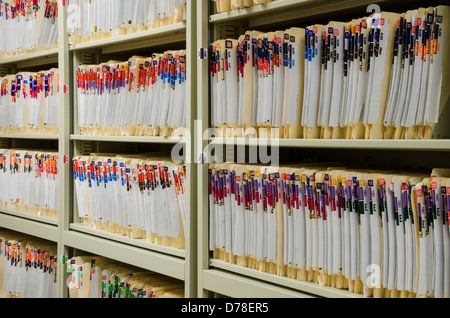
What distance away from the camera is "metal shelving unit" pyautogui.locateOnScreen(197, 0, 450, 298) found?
1561 millimetres

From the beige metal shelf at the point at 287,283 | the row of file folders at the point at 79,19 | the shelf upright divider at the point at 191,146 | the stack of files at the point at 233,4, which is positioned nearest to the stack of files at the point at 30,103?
the row of file folders at the point at 79,19

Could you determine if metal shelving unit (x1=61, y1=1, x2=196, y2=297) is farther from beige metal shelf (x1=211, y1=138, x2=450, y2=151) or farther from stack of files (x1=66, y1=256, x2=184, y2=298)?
beige metal shelf (x1=211, y1=138, x2=450, y2=151)

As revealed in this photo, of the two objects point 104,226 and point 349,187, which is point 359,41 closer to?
point 349,187

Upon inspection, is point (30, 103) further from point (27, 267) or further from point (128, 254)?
point (128, 254)

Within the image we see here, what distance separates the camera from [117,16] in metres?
2.11

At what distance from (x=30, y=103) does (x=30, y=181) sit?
0.40 metres

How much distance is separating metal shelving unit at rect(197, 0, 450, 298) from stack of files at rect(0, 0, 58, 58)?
1088 mm

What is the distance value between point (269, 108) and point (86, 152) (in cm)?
117

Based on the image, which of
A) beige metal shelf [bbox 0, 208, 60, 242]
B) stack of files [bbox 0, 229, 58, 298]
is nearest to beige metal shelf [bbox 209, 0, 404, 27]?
beige metal shelf [bbox 0, 208, 60, 242]

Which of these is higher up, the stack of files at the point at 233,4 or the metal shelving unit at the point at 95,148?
the stack of files at the point at 233,4

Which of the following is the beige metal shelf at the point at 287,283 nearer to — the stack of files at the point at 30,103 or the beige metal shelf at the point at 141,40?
the beige metal shelf at the point at 141,40

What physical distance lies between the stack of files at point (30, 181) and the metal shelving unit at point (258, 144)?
39.7 inches

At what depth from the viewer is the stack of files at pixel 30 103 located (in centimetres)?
250
